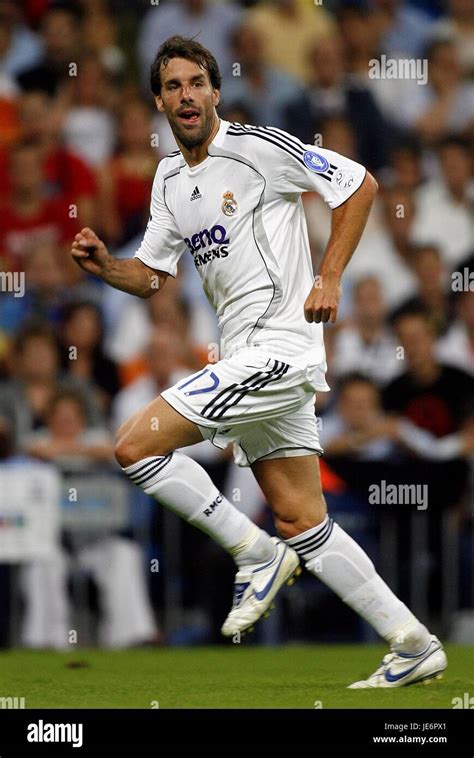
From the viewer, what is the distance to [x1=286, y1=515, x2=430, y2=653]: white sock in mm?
6172

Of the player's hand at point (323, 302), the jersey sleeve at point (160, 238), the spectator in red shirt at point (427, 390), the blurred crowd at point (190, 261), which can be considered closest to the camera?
the player's hand at point (323, 302)

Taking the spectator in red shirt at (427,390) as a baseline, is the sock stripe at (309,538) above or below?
below

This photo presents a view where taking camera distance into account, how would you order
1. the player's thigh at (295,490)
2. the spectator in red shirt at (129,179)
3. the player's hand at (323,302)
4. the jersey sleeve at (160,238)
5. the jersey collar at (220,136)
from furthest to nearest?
the spectator in red shirt at (129,179) < the jersey sleeve at (160,238) < the player's thigh at (295,490) < the jersey collar at (220,136) < the player's hand at (323,302)

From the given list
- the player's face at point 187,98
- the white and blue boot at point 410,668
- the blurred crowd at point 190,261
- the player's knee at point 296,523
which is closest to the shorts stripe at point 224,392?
the player's knee at point 296,523

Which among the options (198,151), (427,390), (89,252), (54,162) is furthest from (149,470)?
(54,162)

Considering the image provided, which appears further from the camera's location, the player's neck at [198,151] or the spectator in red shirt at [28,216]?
the spectator in red shirt at [28,216]

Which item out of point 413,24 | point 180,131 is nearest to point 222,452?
point 180,131

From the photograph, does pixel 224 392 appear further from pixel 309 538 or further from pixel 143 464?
pixel 309 538

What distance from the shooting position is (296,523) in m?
6.23

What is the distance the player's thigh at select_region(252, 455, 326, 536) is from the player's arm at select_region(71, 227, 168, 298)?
3.28 ft

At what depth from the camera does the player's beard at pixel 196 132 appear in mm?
6008

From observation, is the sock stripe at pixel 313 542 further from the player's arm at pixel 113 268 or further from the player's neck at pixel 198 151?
the player's neck at pixel 198 151

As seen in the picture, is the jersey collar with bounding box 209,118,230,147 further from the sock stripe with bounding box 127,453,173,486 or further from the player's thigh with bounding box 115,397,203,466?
the sock stripe with bounding box 127,453,173,486

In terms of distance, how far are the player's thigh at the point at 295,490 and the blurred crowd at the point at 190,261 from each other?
3.13 meters
